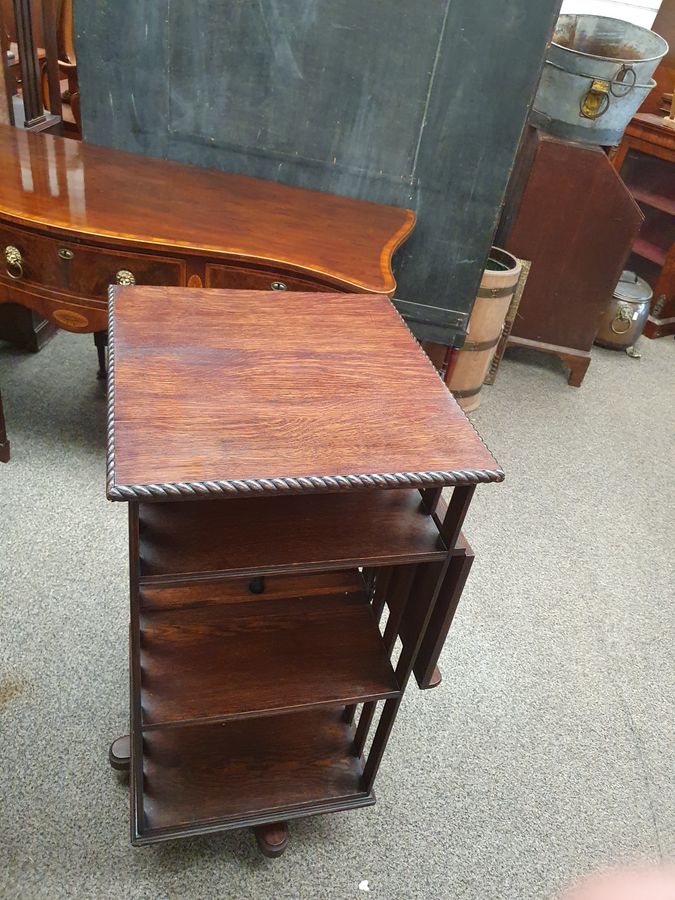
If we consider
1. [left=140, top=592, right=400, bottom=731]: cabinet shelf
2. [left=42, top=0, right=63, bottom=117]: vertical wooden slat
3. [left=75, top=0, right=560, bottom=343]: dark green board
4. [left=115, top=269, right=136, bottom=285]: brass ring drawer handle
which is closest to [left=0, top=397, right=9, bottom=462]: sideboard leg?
[left=115, top=269, right=136, bottom=285]: brass ring drawer handle

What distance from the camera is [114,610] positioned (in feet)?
5.96

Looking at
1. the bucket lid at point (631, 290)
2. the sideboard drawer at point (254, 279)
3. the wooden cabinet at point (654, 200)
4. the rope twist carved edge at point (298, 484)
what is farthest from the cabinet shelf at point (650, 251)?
the rope twist carved edge at point (298, 484)

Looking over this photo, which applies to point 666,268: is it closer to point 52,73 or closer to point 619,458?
point 619,458

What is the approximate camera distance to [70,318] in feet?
6.10

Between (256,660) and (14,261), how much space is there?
1.27 metres

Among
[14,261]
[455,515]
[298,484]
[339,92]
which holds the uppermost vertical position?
[339,92]

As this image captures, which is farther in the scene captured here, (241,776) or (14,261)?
(14,261)

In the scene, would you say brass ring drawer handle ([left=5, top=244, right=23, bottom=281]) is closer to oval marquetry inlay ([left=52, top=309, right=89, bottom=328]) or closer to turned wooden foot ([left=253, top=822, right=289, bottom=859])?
oval marquetry inlay ([left=52, top=309, right=89, bottom=328])

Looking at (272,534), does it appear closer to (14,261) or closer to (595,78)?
(14,261)

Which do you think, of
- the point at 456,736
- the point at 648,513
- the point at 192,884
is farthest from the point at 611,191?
the point at 192,884

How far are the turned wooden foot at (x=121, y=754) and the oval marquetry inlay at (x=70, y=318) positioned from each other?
107 cm

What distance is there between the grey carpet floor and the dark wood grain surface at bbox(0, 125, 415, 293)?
2.74 ft

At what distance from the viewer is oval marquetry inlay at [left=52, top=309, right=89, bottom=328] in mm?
1853

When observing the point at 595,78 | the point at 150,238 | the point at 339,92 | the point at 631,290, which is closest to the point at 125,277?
the point at 150,238
